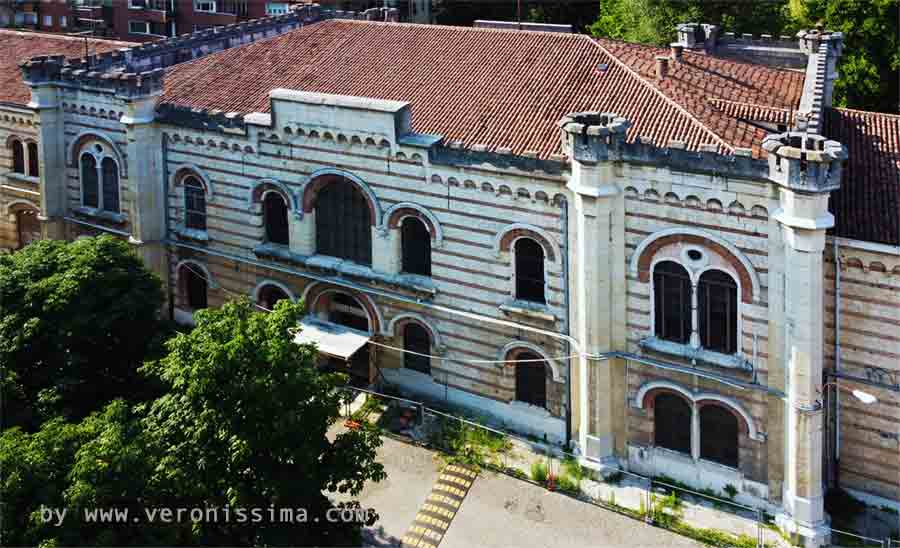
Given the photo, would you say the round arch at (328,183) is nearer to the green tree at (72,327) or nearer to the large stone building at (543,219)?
the large stone building at (543,219)

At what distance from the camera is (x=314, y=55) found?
Answer: 1962 inches

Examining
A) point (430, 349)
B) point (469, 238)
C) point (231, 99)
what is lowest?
point (430, 349)

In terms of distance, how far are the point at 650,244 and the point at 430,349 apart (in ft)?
36.1

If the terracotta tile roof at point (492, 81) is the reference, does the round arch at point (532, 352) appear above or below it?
below

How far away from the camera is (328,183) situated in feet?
136

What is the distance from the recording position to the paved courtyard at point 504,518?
110 ft

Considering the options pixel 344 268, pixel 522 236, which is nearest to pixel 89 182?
pixel 344 268

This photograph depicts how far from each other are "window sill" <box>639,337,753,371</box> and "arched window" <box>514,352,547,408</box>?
4.80 m

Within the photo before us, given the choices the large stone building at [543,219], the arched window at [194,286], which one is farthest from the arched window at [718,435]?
the arched window at [194,286]

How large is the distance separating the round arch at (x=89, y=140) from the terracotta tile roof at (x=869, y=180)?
30.5 metres

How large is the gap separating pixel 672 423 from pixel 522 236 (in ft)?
27.9

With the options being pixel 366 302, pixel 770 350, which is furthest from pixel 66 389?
pixel 770 350

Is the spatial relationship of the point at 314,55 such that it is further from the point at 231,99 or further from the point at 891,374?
the point at 891,374

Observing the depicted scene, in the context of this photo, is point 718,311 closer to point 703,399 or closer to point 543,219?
point 703,399
